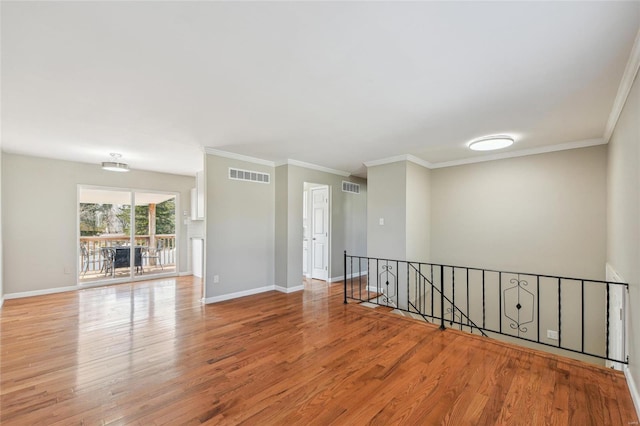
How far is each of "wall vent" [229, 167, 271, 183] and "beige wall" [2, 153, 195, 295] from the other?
3221 mm

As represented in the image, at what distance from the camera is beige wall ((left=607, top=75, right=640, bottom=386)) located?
2.10 m

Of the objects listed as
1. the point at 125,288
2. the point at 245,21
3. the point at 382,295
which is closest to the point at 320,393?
the point at 245,21

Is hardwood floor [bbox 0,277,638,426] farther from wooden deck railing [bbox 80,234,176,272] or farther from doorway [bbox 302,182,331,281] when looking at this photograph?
doorway [bbox 302,182,331,281]

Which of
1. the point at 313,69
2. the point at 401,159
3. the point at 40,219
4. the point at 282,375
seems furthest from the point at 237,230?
the point at 40,219

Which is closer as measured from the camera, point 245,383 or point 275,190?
point 245,383

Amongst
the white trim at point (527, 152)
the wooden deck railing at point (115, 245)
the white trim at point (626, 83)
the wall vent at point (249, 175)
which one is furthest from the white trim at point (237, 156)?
the white trim at point (626, 83)

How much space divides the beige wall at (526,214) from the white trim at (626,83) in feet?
3.37

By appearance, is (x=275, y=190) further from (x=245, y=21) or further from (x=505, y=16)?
(x=505, y=16)

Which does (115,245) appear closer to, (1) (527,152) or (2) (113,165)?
(2) (113,165)

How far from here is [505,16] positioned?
5.31ft

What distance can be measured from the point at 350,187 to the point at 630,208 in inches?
190

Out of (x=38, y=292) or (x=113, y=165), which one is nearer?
(x=113, y=165)

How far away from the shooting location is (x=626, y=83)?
230cm

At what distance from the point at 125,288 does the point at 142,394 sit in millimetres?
4389
